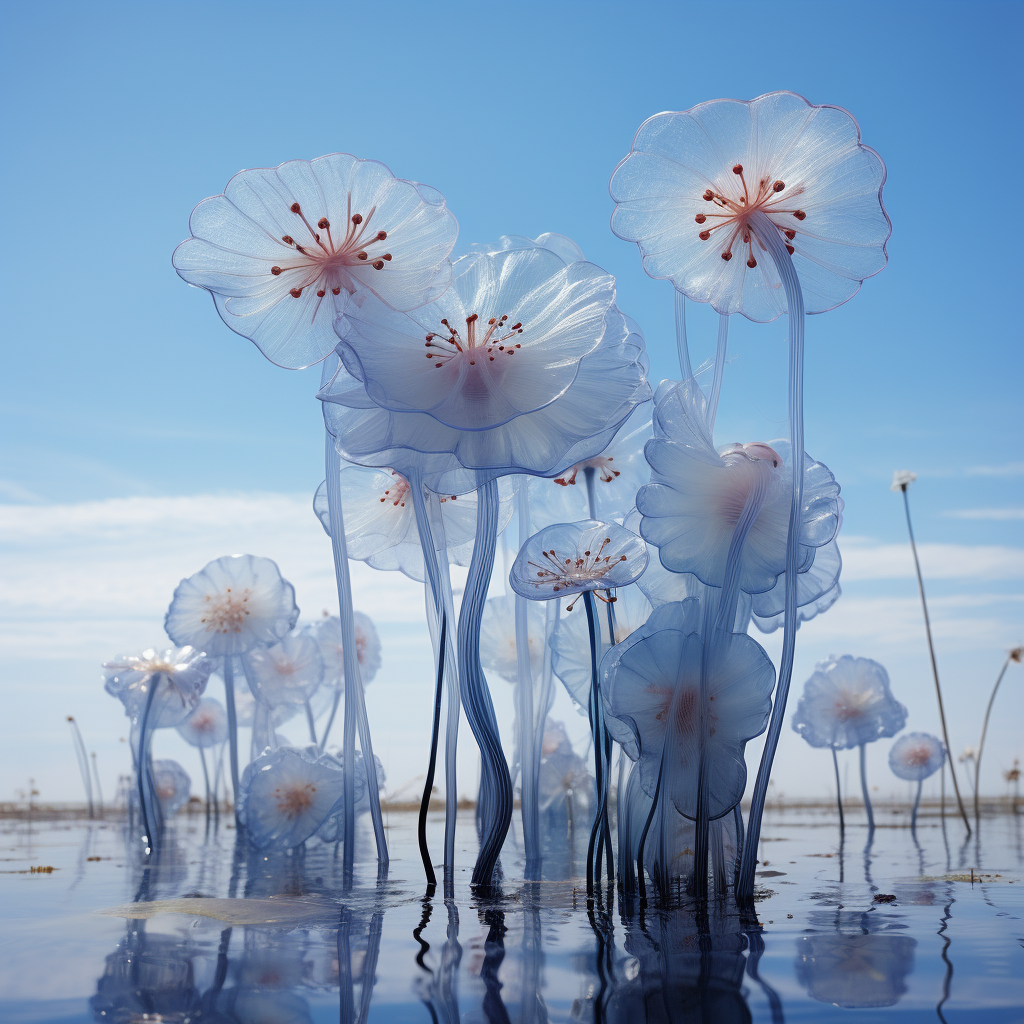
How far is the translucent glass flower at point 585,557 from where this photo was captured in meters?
5.61

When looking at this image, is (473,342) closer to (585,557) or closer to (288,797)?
(585,557)

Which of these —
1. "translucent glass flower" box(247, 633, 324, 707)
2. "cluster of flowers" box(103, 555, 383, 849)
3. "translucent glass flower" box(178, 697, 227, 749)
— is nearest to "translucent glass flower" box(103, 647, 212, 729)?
"cluster of flowers" box(103, 555, 383, 849)

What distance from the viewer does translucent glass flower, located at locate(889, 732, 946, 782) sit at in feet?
40.5

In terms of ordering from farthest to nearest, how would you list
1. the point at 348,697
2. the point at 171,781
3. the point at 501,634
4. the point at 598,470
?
the point at 171,781, the point at 501,634, the point at 598,470, the point at 348,697

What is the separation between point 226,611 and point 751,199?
22.5ft

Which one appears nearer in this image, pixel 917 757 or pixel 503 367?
pixel 503 367

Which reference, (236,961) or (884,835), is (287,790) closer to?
(236,961)

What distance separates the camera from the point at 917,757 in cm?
1240

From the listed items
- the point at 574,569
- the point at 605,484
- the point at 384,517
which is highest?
the point at 605,484

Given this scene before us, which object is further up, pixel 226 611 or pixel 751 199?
pixel 751 199

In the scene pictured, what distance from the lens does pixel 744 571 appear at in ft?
18.0

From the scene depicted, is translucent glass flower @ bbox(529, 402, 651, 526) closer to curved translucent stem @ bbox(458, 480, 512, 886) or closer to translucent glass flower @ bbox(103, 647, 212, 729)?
curved translucent stem @ bbox(458, 480, 512, 886)

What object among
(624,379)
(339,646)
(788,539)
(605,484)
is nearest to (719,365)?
(624,379)

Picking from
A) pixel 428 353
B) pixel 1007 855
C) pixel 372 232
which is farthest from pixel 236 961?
pixel 1007 855
